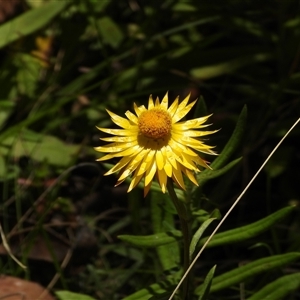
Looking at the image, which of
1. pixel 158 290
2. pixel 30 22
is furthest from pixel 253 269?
pixel 30 22

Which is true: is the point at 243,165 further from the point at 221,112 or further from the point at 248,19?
the point at 248,19

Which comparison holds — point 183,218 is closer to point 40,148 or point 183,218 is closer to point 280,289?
point 280,289

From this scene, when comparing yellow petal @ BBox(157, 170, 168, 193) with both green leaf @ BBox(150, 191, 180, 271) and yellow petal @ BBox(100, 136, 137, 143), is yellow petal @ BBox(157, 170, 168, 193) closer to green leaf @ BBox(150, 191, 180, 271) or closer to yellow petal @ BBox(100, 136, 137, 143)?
yellow petal @ BBox(100, 136, 137, 143)

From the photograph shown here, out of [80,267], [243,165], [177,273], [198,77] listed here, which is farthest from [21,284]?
[198,77]

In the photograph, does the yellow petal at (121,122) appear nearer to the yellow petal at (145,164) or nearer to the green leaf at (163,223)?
the yellow petal at (145,164)

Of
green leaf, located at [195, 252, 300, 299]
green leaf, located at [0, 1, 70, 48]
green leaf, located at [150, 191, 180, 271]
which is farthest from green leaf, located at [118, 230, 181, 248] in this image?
green leaf, located at [0, 1, 70, 48]
